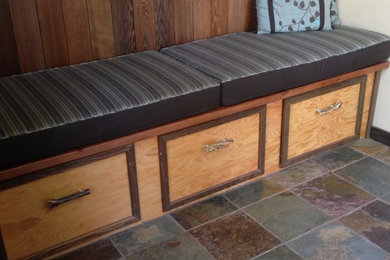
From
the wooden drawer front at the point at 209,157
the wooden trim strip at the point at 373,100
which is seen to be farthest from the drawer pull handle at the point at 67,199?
the wooden trim strip at the point at 373,100

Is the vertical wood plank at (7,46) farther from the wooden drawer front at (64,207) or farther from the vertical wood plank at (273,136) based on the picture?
the vertical wood plank at (273,136)

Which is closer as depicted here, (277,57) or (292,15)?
(277,57)

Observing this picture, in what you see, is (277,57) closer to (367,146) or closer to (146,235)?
(367,146)

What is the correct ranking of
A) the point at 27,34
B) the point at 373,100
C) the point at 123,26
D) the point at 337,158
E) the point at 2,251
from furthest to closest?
1. the point at 373,100
2. the point at 337,158
3. the point at 123,26
4. the point at 27,34
5. the point at 2,251

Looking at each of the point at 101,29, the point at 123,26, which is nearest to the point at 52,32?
the point at 101,29

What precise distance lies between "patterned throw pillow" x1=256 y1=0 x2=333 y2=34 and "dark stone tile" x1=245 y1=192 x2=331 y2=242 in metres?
0.91

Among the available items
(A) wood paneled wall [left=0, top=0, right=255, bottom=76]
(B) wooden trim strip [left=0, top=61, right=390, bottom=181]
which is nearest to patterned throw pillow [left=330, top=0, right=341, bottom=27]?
(B) wooden trim strip [left=0, top=61, right=390, bottom=181]

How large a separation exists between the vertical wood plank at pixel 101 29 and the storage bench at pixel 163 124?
0.35ft

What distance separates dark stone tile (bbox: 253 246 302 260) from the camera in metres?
1.91

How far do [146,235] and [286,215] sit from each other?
2.01 feet

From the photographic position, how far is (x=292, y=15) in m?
2.64

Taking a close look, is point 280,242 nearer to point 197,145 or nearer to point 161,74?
point 197,145

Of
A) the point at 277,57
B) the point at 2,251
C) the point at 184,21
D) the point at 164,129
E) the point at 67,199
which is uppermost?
the point at 184,21

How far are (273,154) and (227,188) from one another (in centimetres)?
30
